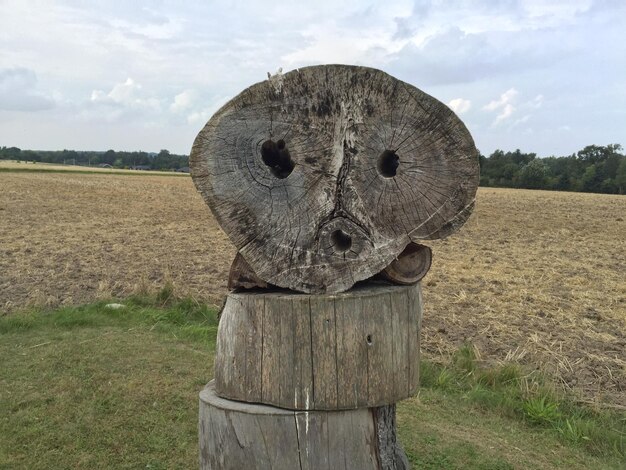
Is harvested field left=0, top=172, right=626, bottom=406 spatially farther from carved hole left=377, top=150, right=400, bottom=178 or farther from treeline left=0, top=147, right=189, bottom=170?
treeline left=0, top=147, right=189, bottom=170

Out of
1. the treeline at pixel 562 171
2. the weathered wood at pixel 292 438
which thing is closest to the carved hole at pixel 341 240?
the weathered wood at pixel 292 438

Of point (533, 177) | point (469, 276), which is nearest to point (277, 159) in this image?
point (469, 276)

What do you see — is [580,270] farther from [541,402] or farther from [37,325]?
[37,325]

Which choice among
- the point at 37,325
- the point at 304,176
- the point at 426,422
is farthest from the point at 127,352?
the point at 304,176

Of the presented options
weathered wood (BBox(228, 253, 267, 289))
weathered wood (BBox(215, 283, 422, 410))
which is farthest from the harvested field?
weathered wood (BBox(228, 253, 267, 289))

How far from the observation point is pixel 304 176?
250cm

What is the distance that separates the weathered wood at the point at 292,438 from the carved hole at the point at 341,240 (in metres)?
0.70

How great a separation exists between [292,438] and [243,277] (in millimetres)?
727

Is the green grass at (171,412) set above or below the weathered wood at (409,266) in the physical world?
below

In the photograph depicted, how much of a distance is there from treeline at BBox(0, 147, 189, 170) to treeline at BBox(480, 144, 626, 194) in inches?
1864

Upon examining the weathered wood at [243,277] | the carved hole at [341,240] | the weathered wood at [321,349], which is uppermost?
the carved hole at [341,240]

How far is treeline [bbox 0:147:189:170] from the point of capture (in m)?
96.1

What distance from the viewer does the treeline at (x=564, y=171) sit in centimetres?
6638

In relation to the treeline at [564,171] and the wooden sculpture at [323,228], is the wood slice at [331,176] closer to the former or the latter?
the wooden sculpture at [323,228]
